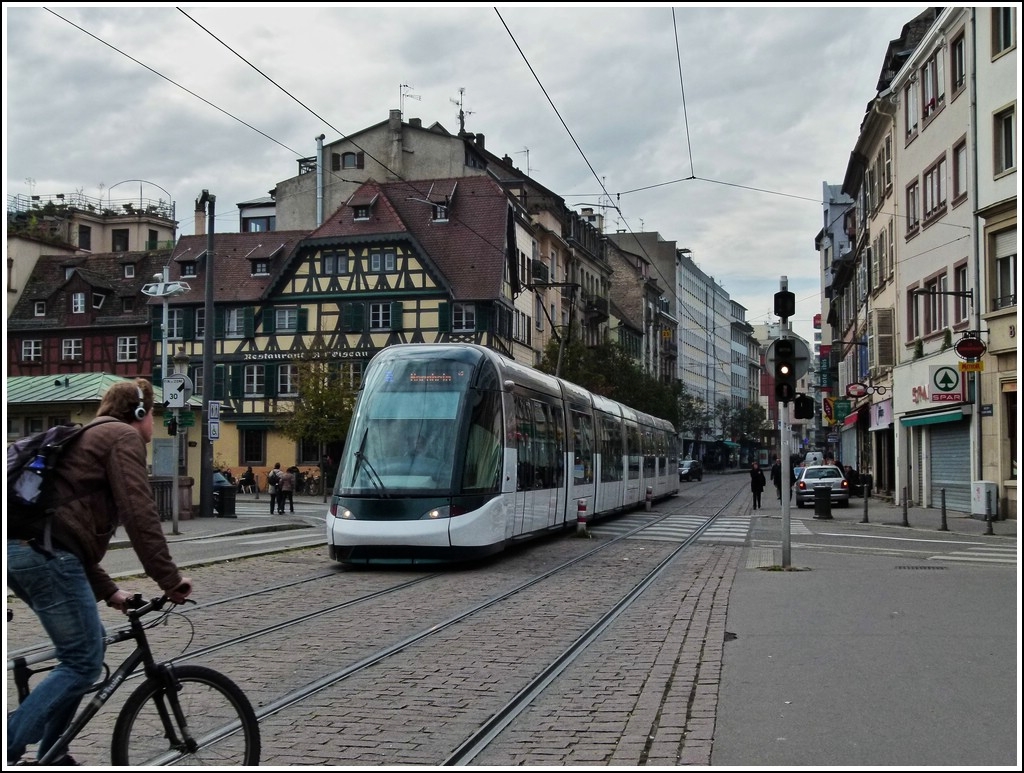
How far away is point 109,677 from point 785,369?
43.3 ft

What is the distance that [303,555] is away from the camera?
19.8 meters

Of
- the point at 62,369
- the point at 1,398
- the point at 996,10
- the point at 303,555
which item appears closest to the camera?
the point at 1,398

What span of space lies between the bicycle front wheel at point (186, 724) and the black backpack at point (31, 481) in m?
0.89

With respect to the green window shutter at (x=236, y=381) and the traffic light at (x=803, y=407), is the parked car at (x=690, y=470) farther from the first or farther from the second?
the traffic light at (x=803, y=407)

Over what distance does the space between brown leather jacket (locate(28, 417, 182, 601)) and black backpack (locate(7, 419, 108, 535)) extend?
0.05 metres

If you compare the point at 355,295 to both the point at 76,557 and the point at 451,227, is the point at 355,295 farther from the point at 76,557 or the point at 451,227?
the point at 76,557

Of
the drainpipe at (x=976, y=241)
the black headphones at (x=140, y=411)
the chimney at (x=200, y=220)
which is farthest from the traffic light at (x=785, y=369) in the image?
the chimney at (x=200, y=220)

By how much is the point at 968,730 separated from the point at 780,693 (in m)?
1.36

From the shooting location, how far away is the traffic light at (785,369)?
17.1 metres

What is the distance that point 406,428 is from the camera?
16797 millimetres

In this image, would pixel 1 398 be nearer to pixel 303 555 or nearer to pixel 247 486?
pixel 303 555

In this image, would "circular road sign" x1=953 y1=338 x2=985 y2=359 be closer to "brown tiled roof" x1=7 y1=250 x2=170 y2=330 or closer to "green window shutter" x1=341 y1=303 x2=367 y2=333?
"green window shutter" x1=341 y1=303 x2=367 y2=333

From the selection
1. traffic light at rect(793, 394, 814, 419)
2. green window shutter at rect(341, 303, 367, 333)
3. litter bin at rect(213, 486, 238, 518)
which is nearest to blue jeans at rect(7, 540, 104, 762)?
traffic light at rect(793, 394, 814, 419)

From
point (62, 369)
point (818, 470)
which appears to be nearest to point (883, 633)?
point (818, 470)
